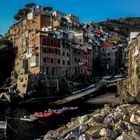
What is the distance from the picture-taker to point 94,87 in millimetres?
112688

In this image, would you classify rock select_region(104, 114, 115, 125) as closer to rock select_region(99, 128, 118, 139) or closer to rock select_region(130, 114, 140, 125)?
rock select_region(130, 114, 140, 125)

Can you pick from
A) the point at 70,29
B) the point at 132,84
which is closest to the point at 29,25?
the point at 70,29

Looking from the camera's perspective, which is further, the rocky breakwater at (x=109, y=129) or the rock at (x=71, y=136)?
the rock at (x=71, y=136)

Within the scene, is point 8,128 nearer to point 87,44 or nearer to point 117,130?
point 117,130

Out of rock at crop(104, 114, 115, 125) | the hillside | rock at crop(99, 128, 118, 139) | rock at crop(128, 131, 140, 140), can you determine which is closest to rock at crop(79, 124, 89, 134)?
rock at crop(104, 114, 115, 125)

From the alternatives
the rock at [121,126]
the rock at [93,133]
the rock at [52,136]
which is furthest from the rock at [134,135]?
the rock at [52,136]

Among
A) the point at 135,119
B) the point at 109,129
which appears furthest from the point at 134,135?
the point at 135,119

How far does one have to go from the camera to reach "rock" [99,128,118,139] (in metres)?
34.1

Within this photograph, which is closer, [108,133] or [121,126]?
[108,133]

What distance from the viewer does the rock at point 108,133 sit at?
34.1m

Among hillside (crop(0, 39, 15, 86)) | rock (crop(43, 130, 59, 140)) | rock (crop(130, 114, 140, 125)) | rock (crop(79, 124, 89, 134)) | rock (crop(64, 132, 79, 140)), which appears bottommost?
rock (crop(43, 130, 59, 140))

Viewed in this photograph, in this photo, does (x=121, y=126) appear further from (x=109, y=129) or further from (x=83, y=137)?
(x=83, y=137)

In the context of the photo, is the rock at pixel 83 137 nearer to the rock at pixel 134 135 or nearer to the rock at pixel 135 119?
the rock at pixel 134 135

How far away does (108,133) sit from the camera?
1357 inches
